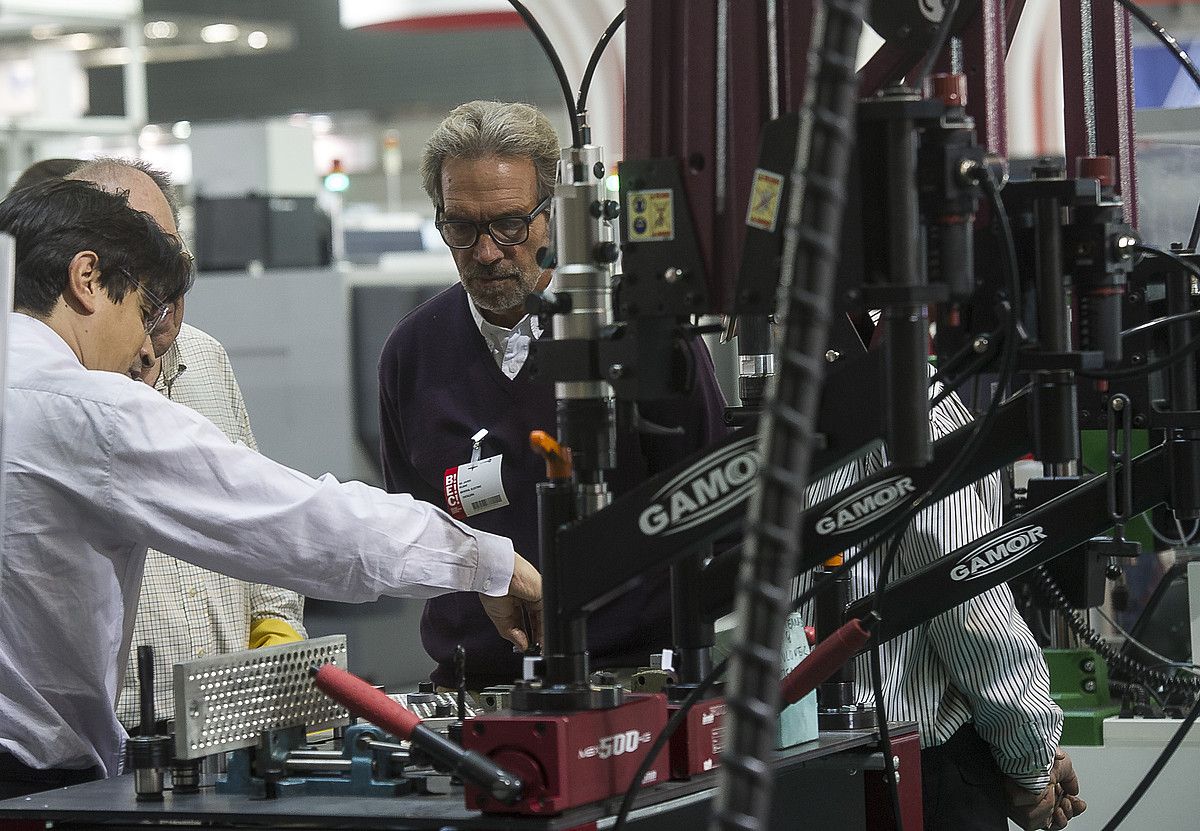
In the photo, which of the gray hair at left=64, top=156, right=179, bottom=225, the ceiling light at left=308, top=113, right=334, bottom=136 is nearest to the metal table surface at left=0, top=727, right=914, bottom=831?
the gray hair at left=64, top=156, right=179, bottom=225

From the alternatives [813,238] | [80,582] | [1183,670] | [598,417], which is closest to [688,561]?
[598,417]

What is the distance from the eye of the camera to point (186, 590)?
8.89 ft

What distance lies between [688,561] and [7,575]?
801mm

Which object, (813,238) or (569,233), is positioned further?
(569,233)

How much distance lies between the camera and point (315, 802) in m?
1.46

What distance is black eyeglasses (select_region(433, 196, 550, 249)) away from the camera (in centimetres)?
258

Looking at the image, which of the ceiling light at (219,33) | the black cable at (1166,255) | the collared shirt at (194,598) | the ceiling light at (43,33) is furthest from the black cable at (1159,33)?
the ceiling light at (219,33)

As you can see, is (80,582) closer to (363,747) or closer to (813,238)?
(363,747)

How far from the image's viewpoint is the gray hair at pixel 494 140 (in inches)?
Answer: 102

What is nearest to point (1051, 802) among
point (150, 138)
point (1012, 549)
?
point (1012, 549)

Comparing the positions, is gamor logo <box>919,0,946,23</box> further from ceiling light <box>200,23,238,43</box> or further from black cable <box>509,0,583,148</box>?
ceiling light <box>200,23,238,43</box>

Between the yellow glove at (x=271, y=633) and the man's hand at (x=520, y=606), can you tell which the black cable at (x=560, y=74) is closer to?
the man's hand at (x=520, y=606)

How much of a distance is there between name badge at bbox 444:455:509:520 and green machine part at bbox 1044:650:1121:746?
1.35 m

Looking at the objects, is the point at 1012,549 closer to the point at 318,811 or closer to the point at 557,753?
the point at 557,753
